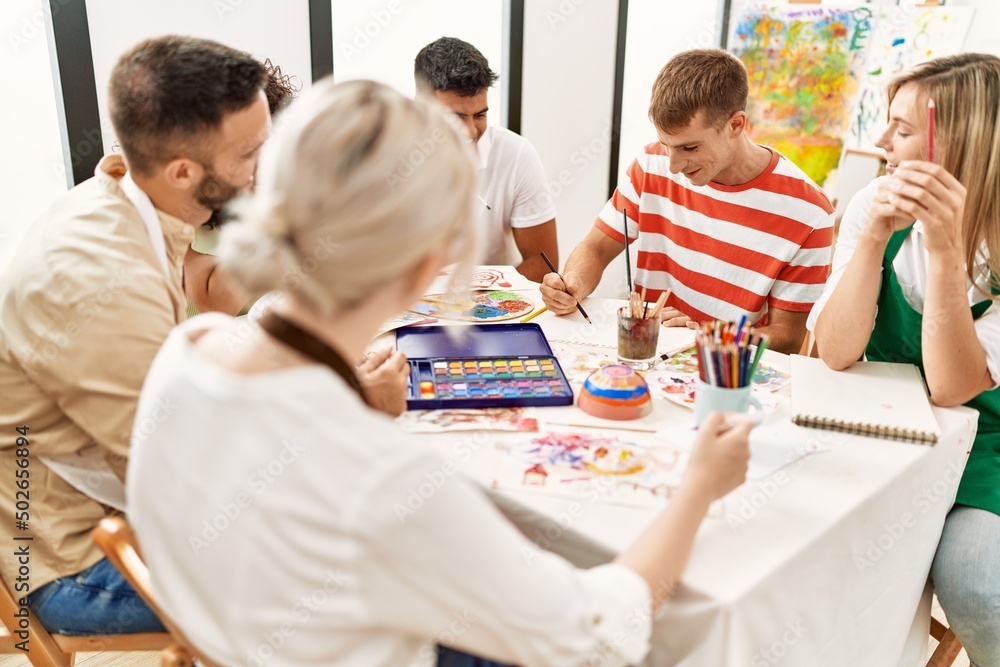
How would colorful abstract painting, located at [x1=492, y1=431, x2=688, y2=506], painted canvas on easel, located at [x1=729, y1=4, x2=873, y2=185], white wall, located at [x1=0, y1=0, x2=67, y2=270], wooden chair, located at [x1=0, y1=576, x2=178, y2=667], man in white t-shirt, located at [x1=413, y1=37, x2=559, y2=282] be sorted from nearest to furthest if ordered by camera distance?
colorful abstract painting, located at [x1=492, y1=431, x2=688, y2=506] < wooden chair, located at [x1=0, y1=576, x2=178, y2=667] < white wall, located at [x1=0, y1=0, x2=67, y2=270] < man in white t-shirt, located at [x1=413, y1=37, x2=559, y2=282] < painted canvas on easel, located at [x1=729, y1=4, x2=873, y2=185]

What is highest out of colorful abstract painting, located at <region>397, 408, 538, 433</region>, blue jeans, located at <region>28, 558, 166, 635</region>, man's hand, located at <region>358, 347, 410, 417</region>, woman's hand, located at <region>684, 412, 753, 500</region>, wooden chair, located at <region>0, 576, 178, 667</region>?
woman's hand, located at <region>684, 412, 753, 500</region>

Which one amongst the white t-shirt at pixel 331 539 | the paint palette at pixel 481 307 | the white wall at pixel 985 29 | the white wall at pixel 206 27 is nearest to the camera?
the white t-shirt at pixel 331 539

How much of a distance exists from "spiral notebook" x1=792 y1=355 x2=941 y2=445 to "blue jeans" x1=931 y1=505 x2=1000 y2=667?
0.25 m

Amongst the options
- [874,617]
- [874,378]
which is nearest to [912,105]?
[874,378]

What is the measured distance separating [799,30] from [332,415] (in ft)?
14.0

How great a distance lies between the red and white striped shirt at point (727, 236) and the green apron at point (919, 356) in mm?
425

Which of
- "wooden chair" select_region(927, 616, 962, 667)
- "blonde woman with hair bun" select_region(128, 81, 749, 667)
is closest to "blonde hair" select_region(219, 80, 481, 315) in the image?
"blonde woman with hair bun" select_region(128, 81, 749, 667)

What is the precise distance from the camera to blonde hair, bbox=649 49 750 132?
6.16ft

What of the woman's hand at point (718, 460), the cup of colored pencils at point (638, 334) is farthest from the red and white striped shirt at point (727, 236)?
the woman's hand at point (718, 460)

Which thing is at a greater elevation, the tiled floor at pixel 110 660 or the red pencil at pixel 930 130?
the red pencil at pixel 930 130

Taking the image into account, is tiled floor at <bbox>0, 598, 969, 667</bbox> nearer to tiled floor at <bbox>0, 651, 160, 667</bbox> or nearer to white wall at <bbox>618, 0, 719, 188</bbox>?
tiled floor at <bbox>0, 651, 160, 667</bbox>

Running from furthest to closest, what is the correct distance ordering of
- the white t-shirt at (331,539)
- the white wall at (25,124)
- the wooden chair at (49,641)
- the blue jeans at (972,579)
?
the white wall at (25,124), the blue jeans at (972,579), the wooden chair at (49,641), the white t-shirt at (331,539)

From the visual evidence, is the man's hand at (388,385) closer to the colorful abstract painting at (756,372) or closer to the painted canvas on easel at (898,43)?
the colorful abstract painting at (756,372)

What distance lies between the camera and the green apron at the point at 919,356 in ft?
4.60
